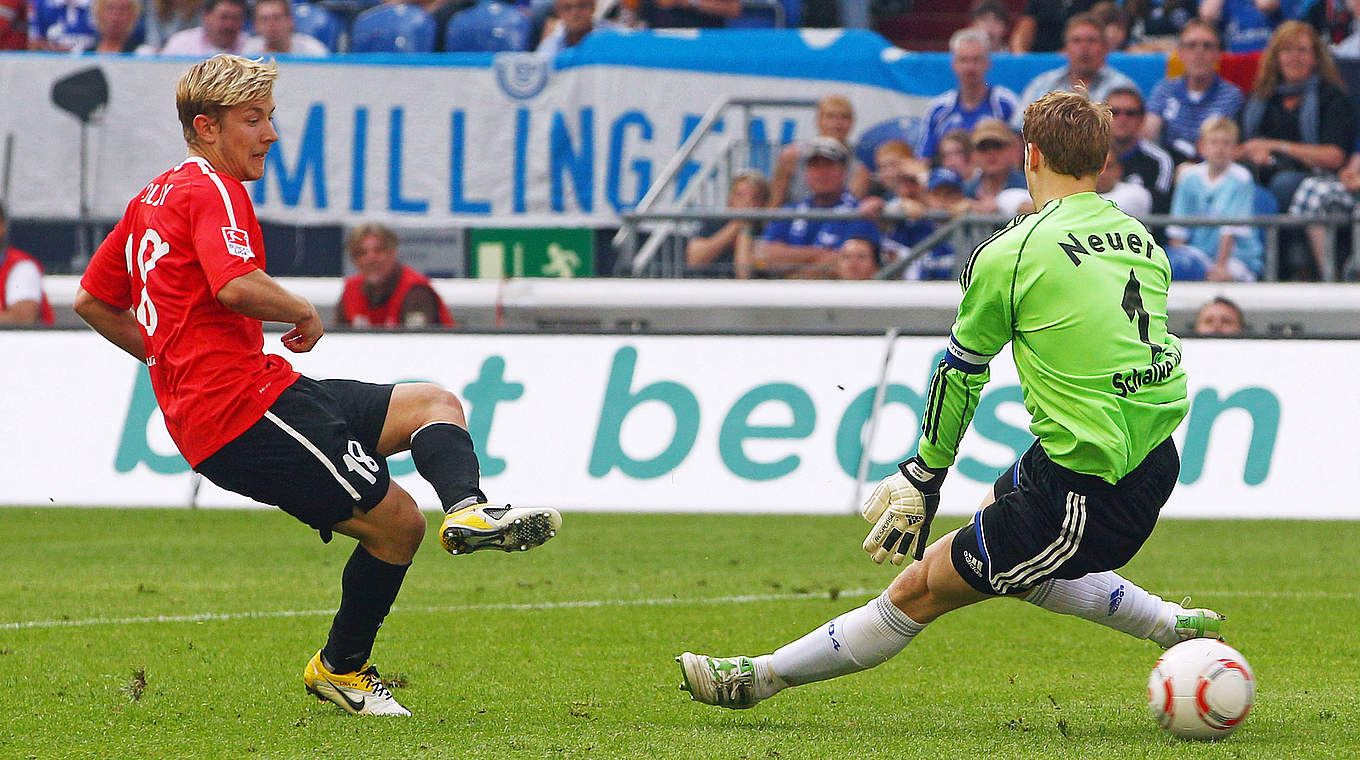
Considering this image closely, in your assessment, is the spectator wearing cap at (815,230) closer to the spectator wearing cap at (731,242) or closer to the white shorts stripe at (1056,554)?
the spectator wearing cap at (731,242)

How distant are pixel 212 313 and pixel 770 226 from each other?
31.1ft

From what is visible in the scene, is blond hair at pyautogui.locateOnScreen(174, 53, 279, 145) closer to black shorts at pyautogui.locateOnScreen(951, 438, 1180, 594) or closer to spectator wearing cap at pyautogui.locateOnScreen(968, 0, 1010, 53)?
black shorts at pyautogui.locateOnScreen(951, 438, 1180, 594)

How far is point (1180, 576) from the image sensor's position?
9148 mm

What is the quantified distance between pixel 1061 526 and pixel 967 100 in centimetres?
1018

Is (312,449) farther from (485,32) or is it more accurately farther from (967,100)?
(485,32)

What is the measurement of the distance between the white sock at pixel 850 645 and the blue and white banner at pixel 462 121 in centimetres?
981

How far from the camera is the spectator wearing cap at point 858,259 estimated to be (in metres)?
14.1

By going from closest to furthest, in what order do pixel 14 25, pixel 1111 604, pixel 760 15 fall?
pixel 1111 604, pixel 760 15, pixel 14 25

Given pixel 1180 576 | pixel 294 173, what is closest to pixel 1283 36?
pixel 1180 576

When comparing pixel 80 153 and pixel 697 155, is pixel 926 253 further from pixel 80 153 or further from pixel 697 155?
pixel 80 153

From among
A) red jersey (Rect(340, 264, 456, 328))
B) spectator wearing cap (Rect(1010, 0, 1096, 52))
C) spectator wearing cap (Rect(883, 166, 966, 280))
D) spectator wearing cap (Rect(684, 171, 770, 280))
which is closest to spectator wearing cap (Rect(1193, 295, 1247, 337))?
spectator wearing cap (Rect(883, 166, 966, 280))

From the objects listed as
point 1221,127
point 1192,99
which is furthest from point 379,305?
point 1192,99

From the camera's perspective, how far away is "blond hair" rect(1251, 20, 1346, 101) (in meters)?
14.1

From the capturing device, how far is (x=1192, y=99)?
47.9 feet
